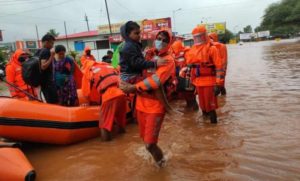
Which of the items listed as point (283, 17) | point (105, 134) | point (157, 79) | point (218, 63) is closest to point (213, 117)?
point (218, 63)

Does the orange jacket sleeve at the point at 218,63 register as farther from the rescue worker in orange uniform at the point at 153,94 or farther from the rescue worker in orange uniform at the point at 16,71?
the rescue worker in orange uniform at the point at 16,71

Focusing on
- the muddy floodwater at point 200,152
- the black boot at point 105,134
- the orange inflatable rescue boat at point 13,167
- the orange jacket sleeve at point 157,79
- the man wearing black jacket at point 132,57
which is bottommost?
the muddy floodwater at point 200,152

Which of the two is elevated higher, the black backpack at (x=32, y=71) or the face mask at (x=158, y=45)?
the face mask at (x=158, y=45)

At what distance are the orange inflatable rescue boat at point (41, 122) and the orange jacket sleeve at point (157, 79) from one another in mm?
1901

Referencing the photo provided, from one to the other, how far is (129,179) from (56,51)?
2733mm

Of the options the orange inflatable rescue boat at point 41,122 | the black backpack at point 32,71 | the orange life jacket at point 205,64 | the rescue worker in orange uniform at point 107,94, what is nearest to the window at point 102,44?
the black backpack at point 32,71

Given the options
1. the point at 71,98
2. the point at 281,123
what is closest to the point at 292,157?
the point at 281,123

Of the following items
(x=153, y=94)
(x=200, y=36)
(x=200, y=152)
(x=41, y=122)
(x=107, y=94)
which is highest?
(x=200, y=36)

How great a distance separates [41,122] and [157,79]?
217 cm

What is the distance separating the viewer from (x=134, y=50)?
387cm

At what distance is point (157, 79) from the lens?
3.77 metres

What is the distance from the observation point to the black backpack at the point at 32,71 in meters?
5.88

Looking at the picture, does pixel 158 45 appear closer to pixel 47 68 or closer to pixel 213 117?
pixel 213 117

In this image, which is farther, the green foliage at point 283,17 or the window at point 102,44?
the green foliage at point 283,17
